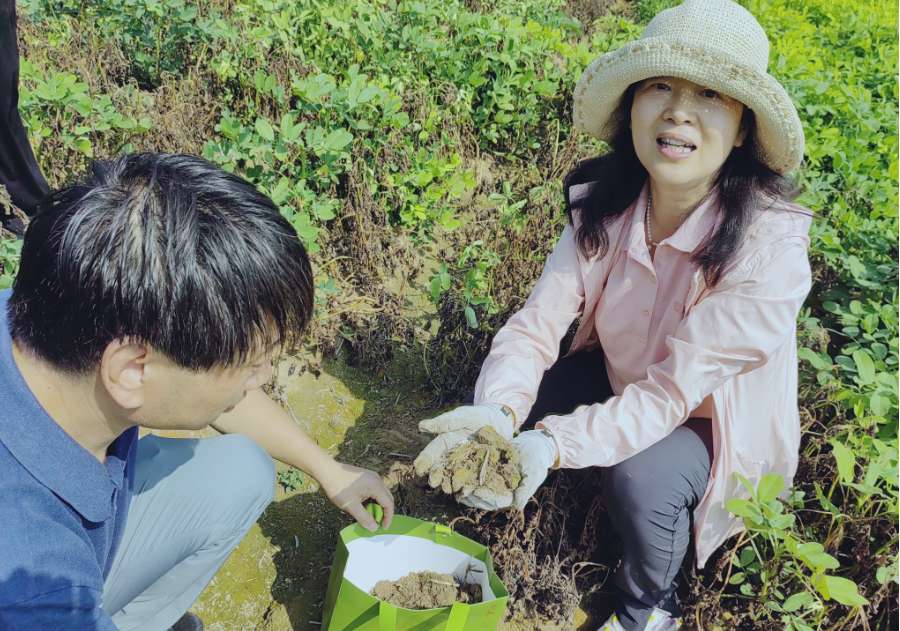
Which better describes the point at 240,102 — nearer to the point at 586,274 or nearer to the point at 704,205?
the point at 586,274

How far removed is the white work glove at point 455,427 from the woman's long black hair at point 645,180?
1.79ft

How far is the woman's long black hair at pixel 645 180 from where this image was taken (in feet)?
5.78

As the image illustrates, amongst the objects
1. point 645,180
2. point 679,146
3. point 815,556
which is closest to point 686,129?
point 679,146

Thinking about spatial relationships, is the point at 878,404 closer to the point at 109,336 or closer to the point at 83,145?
the point at 109,336

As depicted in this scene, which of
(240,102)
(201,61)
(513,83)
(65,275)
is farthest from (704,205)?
(201,61)

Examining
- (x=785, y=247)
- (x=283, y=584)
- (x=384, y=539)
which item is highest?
(x=785, y=247)

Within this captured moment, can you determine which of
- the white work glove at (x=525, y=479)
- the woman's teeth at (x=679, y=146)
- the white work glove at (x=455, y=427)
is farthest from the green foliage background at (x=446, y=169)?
the woman's teeth at (x=679, y=146)

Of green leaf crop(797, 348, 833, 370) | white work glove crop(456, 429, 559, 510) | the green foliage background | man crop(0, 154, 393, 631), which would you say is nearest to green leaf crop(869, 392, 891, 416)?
the green foliage background

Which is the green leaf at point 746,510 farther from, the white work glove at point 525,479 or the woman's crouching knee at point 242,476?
the woman's crouching knee at point 242,476

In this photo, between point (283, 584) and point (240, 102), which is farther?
point (240, 102)

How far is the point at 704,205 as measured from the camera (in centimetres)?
183

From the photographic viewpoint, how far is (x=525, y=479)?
163 centimetres

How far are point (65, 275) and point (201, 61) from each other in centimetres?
265

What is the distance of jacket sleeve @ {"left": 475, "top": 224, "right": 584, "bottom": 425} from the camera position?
1.95 m
